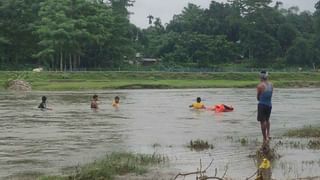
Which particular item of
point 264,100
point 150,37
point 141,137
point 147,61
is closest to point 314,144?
point 264,100

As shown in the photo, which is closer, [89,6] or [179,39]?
[89,6]

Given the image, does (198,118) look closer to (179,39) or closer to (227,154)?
(227,154)

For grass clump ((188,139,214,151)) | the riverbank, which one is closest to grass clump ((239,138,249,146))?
grass clump ((188,139,214,151))

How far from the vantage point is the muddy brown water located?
46.0 feet

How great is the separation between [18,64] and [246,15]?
5044cm

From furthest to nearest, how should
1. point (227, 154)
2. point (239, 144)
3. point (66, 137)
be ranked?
1. point (66, 137)
2. point (239, 144)
3. point (227, 154)

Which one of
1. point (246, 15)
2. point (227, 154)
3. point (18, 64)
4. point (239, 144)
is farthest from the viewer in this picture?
point (246, 15)

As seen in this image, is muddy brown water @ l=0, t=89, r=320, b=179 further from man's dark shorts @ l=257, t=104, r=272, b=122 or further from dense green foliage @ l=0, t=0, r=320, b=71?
dense green foliage @ l=0, t=0, r=320, b=71

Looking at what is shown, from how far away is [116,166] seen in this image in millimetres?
13062

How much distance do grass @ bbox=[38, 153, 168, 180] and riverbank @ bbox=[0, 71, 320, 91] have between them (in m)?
49.5

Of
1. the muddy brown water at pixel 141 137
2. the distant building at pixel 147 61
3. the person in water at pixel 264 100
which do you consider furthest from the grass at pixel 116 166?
the distant building at pixel 147 61

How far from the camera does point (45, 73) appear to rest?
3182 inches

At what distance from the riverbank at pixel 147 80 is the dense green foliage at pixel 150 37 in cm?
861

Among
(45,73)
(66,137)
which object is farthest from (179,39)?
(66,137)
